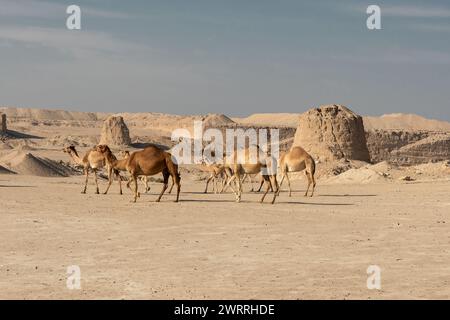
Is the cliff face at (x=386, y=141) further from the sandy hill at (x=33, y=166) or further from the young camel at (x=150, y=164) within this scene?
the young camel at (x=150, y=164)

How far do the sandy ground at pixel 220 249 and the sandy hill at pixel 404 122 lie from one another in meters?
129

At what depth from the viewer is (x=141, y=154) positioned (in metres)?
19.7

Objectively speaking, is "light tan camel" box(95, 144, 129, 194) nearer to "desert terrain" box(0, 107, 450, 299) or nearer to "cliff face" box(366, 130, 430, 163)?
"desert terrain" box(0, 107, 450, 299)

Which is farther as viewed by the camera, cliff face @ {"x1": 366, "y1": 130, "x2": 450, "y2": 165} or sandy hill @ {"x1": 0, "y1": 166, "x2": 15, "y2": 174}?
cliff face @ {"x1": 366, "y1": 130, "x2": 450, "y2": 165}

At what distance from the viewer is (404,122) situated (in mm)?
154375

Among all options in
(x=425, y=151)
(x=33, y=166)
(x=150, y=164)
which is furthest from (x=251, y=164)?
(x=425, y=151)

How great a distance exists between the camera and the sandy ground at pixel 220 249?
880 centimetres

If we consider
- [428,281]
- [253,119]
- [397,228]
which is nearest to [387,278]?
[428,281]

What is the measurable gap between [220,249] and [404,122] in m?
147

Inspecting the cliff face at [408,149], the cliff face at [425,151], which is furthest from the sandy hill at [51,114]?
the cliff face at [425,151]

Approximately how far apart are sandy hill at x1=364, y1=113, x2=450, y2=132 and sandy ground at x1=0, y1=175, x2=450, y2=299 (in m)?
129

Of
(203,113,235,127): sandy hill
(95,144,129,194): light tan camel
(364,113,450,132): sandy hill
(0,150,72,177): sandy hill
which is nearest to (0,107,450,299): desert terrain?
(95,144,129,194): light tan camel

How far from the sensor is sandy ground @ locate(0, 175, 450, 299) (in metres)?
8.80
